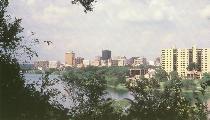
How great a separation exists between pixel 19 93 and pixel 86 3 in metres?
3.79

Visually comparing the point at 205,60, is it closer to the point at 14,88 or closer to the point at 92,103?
the point at 92,103

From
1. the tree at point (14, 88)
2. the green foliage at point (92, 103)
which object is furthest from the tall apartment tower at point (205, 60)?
the tree at point (14, 88)

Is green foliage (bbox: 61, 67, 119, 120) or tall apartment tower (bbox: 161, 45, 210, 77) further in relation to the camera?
tall apartment tower (bbox: 161, 45, 210, 77)

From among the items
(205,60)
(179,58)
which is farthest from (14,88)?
(179,58)

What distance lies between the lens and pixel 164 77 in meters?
120

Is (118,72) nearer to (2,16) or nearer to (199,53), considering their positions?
(199,53)

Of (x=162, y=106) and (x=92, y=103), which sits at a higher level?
(x=162, y=106)

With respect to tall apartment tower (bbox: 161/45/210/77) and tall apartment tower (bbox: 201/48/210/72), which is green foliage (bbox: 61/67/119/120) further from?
tall apartment tower (bbox: 161/45/210/77)

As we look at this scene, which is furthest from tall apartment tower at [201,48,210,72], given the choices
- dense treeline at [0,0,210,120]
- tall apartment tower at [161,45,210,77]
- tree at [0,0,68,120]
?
tree at [0,0,68,120]

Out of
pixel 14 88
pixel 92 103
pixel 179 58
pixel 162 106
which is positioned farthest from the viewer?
pixel 179 58

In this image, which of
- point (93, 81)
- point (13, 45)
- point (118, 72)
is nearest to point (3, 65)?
point (13, 45)

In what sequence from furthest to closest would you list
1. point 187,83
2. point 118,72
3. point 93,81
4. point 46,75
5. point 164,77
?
point 118,72 → point 164,77 → point 187,83 → point 93,81 → point 46,75

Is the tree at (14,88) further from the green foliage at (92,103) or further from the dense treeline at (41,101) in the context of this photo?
the green foliage at (92,103)

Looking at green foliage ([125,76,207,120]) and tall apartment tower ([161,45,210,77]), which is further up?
tall apartment tower ([161,45,210,77])
